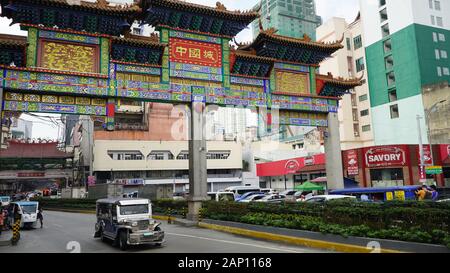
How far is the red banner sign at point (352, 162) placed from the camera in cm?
4095

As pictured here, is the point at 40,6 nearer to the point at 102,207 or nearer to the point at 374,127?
the point at 102,207

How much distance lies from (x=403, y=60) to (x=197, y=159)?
138ft

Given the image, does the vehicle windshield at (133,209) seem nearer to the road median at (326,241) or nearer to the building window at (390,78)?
the road median at (326,241)

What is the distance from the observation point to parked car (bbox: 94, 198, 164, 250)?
41.6 ft

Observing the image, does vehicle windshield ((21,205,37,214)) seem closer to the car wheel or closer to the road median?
the road median

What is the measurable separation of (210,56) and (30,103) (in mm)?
9848

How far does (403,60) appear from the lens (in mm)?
50531

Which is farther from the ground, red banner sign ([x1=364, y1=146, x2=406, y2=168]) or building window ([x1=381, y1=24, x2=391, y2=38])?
building window ([x1=381, y1=24, x2=391, y2=38])

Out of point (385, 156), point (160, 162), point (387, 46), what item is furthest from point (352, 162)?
point (160, 162)

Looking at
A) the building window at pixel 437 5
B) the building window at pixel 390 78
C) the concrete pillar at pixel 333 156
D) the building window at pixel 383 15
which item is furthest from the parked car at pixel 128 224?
Answer: the building window at pixel 437 5

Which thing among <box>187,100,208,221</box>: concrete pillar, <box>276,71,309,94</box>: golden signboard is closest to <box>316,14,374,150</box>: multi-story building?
<box>276,71,309,94</box>: golden signboard

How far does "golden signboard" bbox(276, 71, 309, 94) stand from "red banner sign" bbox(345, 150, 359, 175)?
20478mm

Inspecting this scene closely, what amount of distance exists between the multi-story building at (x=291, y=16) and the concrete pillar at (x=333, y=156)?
4999 inches

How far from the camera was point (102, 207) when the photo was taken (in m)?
15.3
